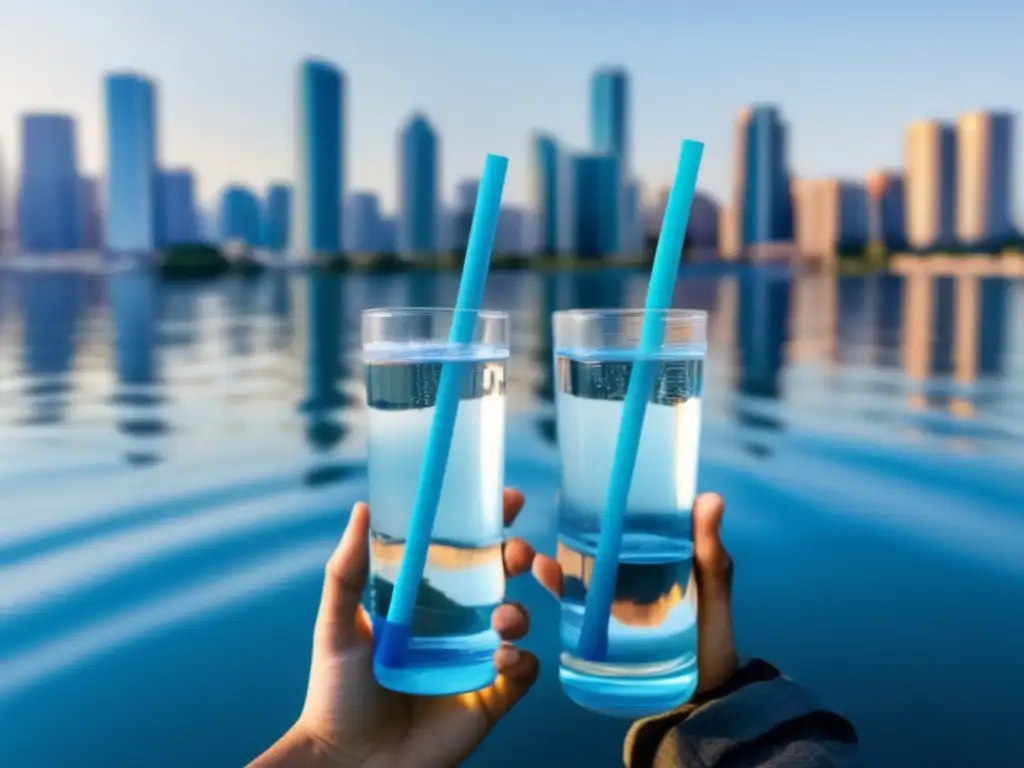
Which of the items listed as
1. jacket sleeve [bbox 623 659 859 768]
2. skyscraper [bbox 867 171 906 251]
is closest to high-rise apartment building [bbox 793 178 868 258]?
skyscraper [bbox 867 171 906 251]

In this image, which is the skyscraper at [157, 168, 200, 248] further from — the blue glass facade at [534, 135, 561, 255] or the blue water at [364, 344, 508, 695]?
the blue water at [364, 344, 508, 695]

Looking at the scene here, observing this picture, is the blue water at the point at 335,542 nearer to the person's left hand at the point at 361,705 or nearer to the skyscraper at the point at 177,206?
the person's left hand at the point at 361,705

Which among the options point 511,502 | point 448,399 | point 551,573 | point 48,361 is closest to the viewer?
point 448,399

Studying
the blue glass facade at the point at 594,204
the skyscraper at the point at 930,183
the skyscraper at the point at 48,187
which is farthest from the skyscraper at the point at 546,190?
the skyscraper at the point at 48,187

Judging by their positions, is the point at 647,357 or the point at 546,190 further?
the point at 546,190

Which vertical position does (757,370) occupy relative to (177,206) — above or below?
below

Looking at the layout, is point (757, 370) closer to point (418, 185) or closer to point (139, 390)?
point (139, 390)

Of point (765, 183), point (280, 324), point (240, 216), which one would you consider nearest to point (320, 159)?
point (240, 216)
